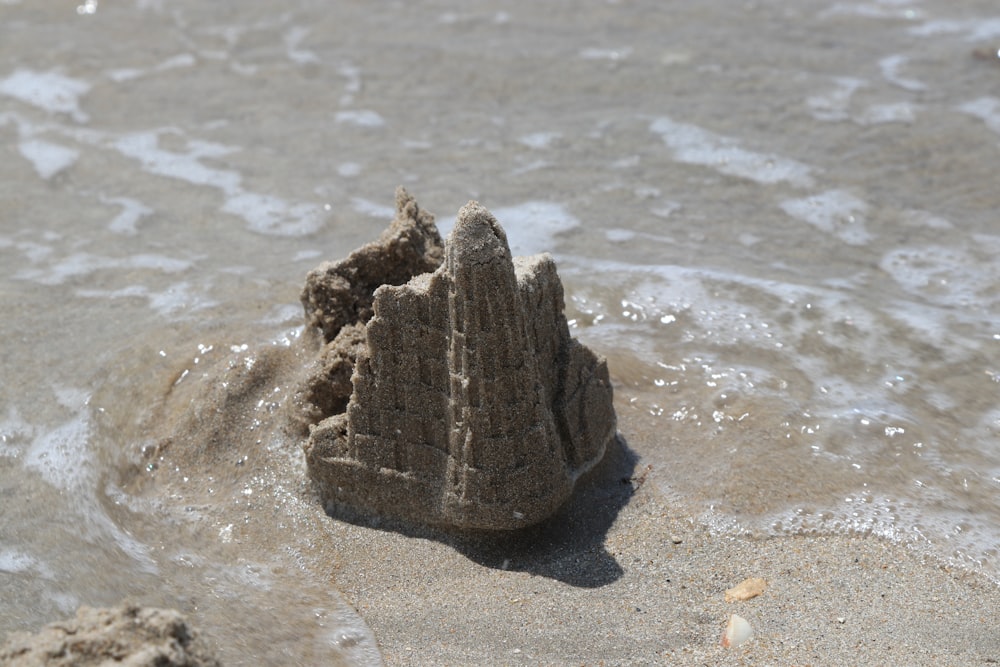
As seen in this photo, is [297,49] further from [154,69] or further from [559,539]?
[559,539]

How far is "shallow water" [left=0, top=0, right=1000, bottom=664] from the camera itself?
11.7ft

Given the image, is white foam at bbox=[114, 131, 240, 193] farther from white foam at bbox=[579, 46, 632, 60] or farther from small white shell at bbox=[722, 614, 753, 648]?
small white shell at bbox=[722, 614, 753, 648]

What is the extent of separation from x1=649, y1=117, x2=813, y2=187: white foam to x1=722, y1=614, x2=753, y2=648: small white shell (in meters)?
3.78

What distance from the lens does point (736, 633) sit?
2990mm

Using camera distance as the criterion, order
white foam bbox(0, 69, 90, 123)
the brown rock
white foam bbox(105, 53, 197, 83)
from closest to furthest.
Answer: the brown rock, white foam bbox(0, 69, 90, 123), white foam bbox(105, 53, 197, 83)

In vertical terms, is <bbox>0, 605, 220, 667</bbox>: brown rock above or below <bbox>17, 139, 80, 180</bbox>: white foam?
above

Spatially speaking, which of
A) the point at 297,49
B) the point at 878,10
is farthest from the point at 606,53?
the point at 297,49

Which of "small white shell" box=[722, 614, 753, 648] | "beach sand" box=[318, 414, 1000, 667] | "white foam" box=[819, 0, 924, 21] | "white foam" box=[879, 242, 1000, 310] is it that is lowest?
"beach sand" box=[318, 414, 1000, 667]

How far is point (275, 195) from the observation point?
248 inches

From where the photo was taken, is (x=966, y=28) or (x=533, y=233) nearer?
(x=533, y=233)

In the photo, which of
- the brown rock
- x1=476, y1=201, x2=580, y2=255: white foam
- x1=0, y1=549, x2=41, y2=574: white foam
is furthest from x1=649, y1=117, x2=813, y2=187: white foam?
the brown rock

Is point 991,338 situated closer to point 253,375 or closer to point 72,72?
point 253,375

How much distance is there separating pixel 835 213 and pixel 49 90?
5.72m

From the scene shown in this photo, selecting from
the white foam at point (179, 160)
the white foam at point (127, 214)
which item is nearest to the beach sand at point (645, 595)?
the white foam at point (127, 214)
